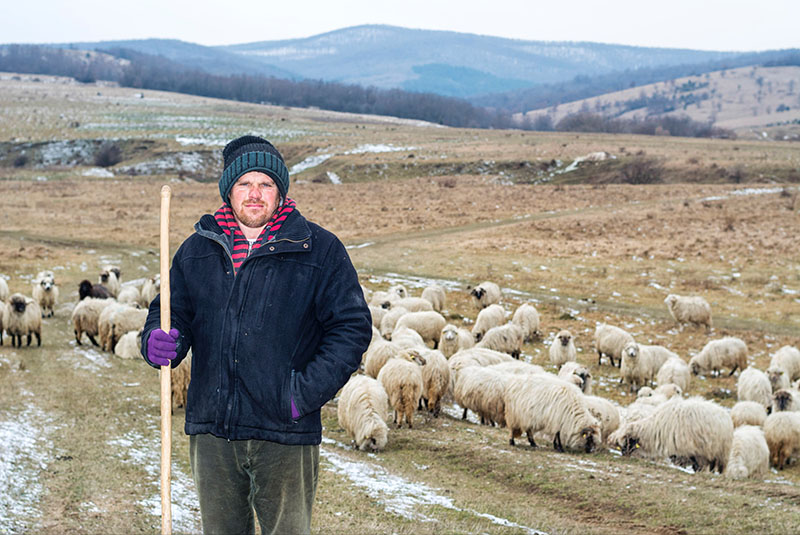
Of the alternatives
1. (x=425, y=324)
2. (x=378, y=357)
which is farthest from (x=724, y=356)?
(x=378, y=357)

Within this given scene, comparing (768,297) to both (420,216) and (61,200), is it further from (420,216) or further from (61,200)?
(61,200)

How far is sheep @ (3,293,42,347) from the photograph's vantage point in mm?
15125

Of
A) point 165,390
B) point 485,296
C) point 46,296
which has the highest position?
point 165,390

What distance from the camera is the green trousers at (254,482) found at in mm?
3613

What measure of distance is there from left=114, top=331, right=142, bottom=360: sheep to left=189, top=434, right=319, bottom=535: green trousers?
469 inches

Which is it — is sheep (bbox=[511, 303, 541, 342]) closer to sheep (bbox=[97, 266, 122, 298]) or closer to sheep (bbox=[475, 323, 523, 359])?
sheep (bbox=[475, 323, 523, 359])

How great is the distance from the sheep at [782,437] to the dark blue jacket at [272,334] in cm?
985

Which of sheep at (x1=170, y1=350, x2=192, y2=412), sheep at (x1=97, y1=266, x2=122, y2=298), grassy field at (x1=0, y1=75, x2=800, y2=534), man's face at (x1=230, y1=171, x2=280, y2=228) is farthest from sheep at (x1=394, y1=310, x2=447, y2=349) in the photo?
man's face at (x1=230, y1=171, x2=280, y2=228)

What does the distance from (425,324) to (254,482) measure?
13.7 meters

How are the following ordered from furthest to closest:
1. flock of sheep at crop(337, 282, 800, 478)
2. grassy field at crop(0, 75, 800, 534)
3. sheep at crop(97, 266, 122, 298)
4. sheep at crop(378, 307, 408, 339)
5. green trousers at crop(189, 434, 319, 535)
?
sheep at crop(97, 266, 122, 298) → sheep at crop(378, 307, 408, 339) → flock of sheep at crop(337, 282, 800, 478) → grassy field at crop(0, 75, 800, 534) → green trousers at crop(189, 434, 319, 535)

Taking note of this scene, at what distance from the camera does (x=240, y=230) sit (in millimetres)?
3799

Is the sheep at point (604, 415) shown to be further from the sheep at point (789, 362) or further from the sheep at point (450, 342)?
the sheep at point (789, 362)

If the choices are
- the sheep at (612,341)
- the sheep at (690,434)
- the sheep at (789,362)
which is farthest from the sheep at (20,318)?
the sheep at (789,362)

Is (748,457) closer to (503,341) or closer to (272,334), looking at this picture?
(503,341)
